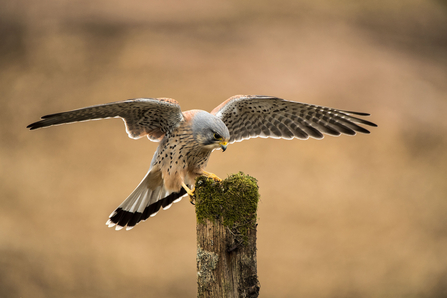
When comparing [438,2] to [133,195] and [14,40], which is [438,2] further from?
[14,40]

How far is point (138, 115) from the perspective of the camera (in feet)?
10.1

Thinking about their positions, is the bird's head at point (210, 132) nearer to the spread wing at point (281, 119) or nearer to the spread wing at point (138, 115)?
the spread wing at point (138, 115)

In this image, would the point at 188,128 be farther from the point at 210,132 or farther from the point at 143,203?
the point at 143,203

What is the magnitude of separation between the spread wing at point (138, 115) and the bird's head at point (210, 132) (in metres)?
0.20

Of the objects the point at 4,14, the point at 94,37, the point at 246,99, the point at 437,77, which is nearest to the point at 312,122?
the point at 246,99

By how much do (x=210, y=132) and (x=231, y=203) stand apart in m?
0.75

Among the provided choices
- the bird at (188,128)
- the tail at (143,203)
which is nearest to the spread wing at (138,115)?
the bird at (188,128)

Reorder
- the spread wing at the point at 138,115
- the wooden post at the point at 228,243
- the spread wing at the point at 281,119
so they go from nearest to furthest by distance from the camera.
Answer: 1. the wooden post at the point at 228,243
2. the spread wing at the point at 138,115
3. the spread wing at the point at 281,119

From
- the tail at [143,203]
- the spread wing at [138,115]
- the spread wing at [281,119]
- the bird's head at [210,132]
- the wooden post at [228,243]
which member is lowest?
the wooden post at [228,243]

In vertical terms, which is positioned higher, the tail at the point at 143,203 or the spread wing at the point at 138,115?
the spread wing at the point at 138,115

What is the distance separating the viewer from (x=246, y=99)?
3.25 metres

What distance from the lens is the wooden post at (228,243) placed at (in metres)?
2.25

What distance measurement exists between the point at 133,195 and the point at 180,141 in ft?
2.61

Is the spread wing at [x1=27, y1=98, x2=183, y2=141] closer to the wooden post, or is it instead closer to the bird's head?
the bird's head
